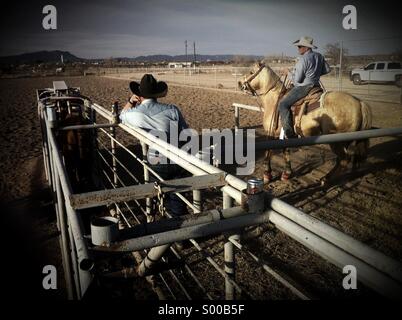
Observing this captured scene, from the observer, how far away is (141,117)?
3.36m

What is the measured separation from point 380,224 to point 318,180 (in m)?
1.85

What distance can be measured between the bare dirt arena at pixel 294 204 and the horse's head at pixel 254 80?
1791mm

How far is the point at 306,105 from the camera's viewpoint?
20.0 ft

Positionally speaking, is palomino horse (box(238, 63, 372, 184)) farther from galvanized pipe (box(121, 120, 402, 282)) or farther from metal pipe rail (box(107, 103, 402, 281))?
galvanized pipe (box(121, 120, 402, 282))

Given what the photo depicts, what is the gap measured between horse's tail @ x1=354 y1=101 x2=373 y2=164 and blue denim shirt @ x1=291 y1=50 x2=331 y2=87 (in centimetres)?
103

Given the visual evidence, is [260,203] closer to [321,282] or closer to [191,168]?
[191,168]

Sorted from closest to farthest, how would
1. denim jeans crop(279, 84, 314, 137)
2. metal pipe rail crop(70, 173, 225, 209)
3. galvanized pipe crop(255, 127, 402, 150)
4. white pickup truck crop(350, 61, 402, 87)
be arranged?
metal pipe rail crop(70, 173, 225, 209) → galvanized pipe crop(255, 127, 402, 150) → denim jeans crop(279, 84, 314, 137) → white pickup truck crop(350, 61, 402, 87)

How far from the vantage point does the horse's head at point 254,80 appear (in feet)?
23.0

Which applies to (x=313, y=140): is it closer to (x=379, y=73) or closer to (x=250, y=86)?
(x=250, y=86)

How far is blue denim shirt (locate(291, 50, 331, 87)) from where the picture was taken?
6039 mm

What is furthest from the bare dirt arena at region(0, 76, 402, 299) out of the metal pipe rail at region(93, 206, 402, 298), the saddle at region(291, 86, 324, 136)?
the saddle at region(291, 86, 324, 136)

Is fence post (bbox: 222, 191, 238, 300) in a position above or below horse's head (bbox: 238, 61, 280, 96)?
below

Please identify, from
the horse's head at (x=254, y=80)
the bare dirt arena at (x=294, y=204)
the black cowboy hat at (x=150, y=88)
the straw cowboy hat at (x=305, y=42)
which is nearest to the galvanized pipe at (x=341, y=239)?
the bare dirt arena at (x=294, y=204)
